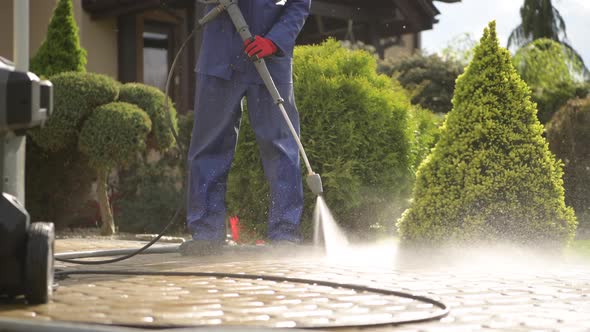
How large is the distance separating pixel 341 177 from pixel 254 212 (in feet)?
2.54

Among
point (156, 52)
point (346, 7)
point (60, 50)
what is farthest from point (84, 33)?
point (346, 7)

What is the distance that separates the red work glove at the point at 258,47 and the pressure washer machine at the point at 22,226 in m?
2.09

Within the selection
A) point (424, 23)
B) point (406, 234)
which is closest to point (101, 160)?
point (406, 234)

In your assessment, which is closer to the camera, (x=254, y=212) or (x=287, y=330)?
(x=287, y=330)

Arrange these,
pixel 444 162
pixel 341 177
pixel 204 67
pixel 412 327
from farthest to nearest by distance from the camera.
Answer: pixel 341 177
pixel 444 162
pixel 204 67
pixel 412 327

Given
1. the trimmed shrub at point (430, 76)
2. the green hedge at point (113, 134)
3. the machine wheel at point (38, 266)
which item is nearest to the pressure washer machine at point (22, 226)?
the machine wheel at point (38, 266)

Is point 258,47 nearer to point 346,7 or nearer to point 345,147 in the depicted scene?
point 345,147

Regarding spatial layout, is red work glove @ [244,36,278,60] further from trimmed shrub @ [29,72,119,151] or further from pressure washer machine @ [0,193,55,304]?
trimmed shrub @ [29,72,119,151]

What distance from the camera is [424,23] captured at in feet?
51.3

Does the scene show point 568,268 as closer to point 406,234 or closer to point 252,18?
point 406,234

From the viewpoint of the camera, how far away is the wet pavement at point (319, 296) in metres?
2.63

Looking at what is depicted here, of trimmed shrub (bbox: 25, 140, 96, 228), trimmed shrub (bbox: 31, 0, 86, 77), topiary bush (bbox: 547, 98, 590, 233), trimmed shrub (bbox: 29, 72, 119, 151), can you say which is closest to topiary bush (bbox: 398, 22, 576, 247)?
topiary bush (bbox: 547, 98, 590, 233)

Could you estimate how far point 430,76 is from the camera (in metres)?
15.9

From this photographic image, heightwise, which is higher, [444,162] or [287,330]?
[444,162]
